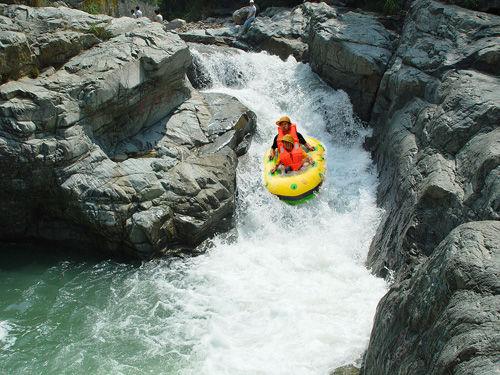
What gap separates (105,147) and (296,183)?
13.5ft

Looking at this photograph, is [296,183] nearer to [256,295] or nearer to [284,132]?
[284,132]

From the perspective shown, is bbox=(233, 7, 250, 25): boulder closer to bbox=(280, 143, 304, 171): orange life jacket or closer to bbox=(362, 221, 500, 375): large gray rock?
bbox=(280, 143, 304, 171): orange life jacket

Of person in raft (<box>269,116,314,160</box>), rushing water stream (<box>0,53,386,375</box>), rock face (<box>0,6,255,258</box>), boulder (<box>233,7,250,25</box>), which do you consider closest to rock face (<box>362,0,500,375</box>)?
rushing water stream (<box>0,53,386,375</box>)

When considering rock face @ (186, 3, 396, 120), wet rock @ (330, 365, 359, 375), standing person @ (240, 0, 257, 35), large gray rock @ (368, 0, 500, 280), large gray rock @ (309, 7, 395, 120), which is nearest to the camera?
wet rock @ (330, 365, 359, 375)

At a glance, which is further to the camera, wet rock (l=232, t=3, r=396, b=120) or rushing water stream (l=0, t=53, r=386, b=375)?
wet rock (l=232, t=3, r=396, b=120)

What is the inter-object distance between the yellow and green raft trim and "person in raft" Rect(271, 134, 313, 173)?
13cm

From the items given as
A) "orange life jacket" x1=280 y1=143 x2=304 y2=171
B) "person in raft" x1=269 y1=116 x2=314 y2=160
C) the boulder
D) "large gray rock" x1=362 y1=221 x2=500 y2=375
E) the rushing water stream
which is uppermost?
the boulder

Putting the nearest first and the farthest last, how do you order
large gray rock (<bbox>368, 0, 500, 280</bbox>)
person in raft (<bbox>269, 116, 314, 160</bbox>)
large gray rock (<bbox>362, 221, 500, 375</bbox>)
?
1. large gray rock (<bbox>362, 221, 500, 375</bbox>)
2. large gray rock (<bbox>368, 0, 500, 280</bbox>)
3. person in raft (<bbox>269, 116, 314, 160</bbox>)

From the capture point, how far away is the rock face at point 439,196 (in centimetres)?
459

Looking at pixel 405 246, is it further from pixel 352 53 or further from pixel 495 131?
pixel 352 53

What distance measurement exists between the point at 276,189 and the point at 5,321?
5744mm

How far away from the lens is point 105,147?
34.4 feet

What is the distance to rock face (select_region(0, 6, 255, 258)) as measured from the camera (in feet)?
31.2

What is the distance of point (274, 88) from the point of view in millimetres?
14766
